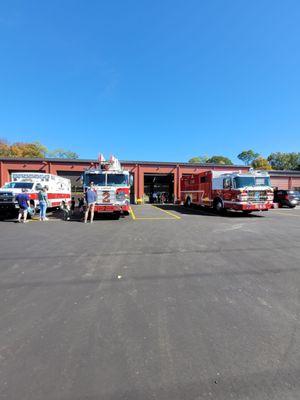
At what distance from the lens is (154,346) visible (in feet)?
10.2

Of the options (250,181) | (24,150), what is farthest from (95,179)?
(24,150)

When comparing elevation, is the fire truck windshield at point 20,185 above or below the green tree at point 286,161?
below

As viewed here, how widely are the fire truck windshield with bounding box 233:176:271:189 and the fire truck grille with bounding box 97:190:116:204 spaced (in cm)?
747

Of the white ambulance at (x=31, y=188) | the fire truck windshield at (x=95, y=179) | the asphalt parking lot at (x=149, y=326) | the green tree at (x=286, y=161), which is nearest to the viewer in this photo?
the asphalt parking lot at (x=149, y=326)

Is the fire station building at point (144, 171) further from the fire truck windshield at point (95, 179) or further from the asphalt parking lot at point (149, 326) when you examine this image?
the asphalt parking lot at point (149, 326)

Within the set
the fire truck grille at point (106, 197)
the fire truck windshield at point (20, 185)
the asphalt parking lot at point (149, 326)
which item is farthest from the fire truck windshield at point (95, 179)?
the asphalt parking lot at point (149, 326)

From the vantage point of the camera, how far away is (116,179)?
15.5 metres

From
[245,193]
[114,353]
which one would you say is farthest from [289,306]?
[245,193]

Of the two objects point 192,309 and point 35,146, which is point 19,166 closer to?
point 192,309

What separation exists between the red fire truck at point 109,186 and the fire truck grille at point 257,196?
7265 millimetres

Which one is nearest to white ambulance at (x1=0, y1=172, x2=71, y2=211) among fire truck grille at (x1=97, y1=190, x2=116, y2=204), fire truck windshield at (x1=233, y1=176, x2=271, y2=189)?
fire truck grille at (x1=97, y1=190, x2=116, y2=204)

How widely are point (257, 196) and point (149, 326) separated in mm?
14969

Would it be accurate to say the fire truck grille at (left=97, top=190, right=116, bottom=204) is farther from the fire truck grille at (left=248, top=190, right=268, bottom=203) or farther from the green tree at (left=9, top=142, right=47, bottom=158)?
the green tree at (left=9, top=142, right=47, bottom=158)

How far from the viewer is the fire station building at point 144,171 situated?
34.3m
